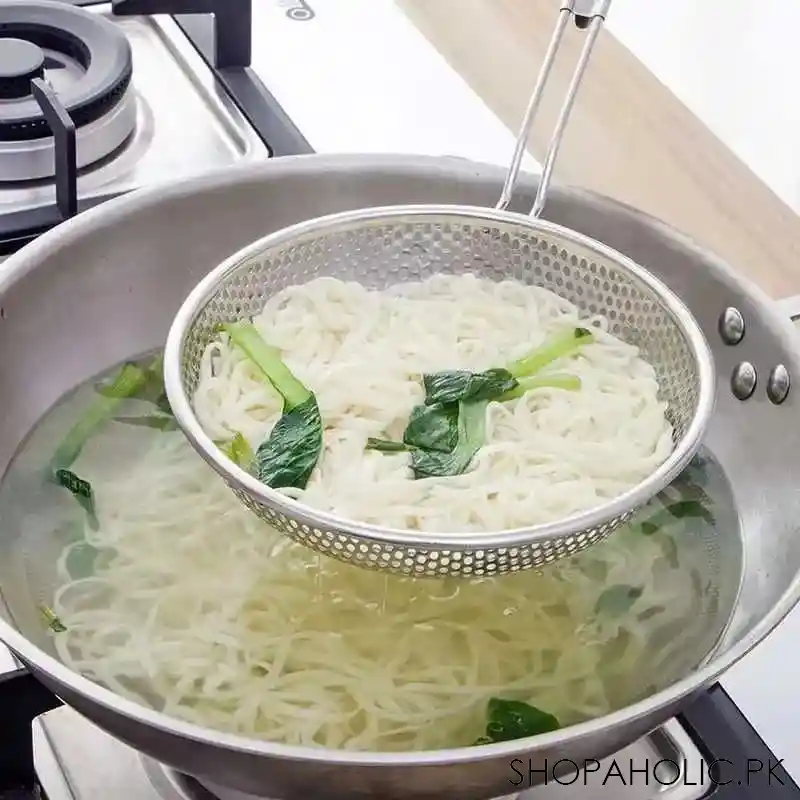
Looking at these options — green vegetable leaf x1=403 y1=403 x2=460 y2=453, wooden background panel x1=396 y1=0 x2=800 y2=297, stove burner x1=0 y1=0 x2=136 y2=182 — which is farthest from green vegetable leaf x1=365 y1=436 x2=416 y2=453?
wooden background panel x1=396 y1=0 x2=800 y2=297

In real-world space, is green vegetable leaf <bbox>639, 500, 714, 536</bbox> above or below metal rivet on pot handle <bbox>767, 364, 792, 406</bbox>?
below

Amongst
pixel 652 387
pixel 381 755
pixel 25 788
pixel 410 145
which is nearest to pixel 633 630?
pixel 652 387

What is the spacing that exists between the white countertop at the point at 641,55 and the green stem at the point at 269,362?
1.29 ft

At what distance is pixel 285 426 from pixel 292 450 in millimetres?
39

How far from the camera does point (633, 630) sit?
3.19ft

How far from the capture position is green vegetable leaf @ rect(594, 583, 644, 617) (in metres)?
0.99

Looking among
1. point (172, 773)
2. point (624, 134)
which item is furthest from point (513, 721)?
point (624, 134)

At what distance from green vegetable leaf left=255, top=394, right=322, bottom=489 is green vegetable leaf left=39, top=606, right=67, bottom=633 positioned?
20cm

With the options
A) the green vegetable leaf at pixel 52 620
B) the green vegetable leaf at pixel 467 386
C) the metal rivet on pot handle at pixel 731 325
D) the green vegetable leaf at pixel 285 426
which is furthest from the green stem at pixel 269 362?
the metal rivet on pot handle at pixel 731 325

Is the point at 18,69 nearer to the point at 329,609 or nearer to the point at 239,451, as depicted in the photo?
the point at 239,451

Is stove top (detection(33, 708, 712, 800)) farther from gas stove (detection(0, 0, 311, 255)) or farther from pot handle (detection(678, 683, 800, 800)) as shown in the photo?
gas stove (detection(0, 0, 311, 255))

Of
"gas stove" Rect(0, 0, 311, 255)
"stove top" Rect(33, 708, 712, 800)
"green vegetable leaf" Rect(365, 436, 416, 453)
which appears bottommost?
"stove top" Rect(33, 708, 712, 800)

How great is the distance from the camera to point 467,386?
102 cm

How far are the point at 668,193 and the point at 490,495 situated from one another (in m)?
0.74
